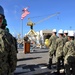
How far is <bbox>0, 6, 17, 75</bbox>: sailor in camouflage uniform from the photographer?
357 cm

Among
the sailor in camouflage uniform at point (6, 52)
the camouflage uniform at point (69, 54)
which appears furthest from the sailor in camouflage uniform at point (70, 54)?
the sailor in camouflage uniform at point (6, 52)

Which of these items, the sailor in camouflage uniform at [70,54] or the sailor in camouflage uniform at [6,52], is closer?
the sailor in camouflage uniform at [6,52]

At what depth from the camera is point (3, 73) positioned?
3635mm

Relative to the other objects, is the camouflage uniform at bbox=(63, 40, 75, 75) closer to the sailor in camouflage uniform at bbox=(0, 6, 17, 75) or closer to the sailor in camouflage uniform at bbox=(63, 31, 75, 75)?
the sailor in camouflage uniform at bbox=(63, 31, 75, 75)

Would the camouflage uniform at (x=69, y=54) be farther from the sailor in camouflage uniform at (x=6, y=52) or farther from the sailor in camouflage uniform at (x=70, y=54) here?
the sailor in camouflage uniform at (x=6, y=52)

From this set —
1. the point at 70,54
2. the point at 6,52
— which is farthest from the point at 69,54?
the point at 6,52

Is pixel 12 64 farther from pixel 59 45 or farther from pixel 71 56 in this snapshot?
pixel 59 45

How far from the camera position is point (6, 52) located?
142 inches

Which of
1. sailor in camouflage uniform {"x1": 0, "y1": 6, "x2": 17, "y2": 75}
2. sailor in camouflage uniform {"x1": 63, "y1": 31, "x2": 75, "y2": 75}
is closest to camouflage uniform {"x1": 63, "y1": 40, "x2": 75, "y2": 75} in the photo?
sailor in camouflage uniform {"x1": 63, "y1": 31, "x2": 75, "y2": 75}

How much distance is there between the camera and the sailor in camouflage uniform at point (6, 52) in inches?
140

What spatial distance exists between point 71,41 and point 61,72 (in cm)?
243

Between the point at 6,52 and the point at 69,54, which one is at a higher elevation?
the point at 6,52

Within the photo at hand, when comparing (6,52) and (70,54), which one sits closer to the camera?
(6,52)

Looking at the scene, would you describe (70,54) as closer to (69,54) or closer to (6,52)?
(69,54)
